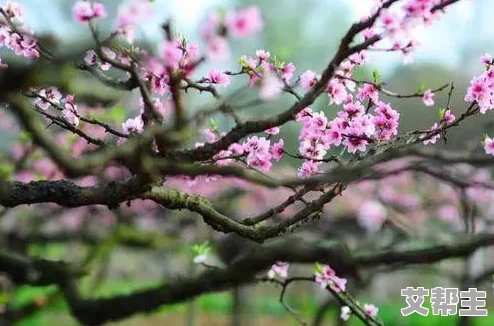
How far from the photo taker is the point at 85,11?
228 centimetres

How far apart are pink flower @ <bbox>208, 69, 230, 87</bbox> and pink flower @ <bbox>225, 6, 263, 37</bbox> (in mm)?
847

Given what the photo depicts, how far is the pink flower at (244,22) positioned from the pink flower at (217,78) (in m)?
0.85

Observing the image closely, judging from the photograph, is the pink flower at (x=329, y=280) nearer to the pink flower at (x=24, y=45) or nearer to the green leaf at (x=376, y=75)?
the green leaf at (x=376, y=75)

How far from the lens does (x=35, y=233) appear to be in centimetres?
925

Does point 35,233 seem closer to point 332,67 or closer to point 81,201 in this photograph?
point 81,201

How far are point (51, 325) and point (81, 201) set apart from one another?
11.0m

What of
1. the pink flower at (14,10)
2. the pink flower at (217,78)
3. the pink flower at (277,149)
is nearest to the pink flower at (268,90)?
the pink flower at (217,78)

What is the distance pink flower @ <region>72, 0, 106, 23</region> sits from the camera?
2.28m

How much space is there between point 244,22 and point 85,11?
0.51 metres

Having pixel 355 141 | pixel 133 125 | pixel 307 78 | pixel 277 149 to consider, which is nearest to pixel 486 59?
pixel 355 141

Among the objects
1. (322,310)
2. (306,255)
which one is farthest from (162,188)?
(322,310)

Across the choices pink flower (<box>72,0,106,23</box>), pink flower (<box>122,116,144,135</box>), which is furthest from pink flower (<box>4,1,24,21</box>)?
pink flower (<box>72,0,106,23</box>)

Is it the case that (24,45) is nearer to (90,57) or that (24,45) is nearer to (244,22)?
(90,57)

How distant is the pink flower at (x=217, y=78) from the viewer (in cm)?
298
